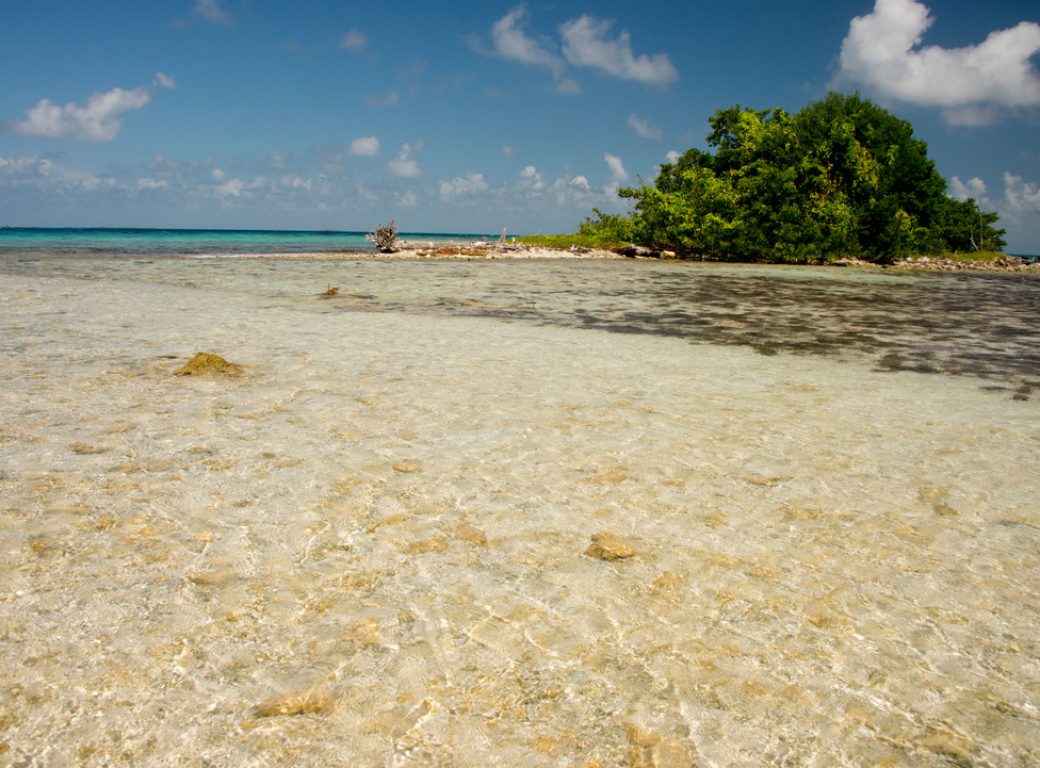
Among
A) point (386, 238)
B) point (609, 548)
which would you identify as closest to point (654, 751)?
point (609, 548)

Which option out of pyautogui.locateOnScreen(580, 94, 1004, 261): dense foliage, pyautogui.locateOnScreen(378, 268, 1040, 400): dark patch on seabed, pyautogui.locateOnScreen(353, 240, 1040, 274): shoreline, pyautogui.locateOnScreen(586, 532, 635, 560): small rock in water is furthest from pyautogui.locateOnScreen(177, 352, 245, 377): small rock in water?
pyautogui.locateOnScreen(580, 94, 1004, 261): dense foliage

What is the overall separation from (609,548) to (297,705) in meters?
1.41

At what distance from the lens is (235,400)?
4.78 metres

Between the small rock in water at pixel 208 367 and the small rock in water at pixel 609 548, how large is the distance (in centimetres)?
382

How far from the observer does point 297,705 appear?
1.87 metres

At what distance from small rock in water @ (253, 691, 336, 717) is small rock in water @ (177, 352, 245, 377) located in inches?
160

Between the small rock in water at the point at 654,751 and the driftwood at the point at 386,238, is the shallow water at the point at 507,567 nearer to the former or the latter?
the small rock in water at the point at 654,751

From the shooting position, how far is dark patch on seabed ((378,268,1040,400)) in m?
7.72

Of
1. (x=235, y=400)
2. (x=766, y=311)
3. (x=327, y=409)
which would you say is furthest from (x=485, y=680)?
(x=766, y=311)

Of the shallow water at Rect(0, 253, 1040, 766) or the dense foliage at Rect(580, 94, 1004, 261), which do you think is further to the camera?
the dense foliage at Rect(580, 94, 1004, 261)

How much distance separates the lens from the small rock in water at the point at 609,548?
9.07 ft

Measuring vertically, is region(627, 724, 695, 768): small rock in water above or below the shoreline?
below

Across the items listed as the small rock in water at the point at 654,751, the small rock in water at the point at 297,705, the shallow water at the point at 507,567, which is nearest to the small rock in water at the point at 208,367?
the shallow water at the point at 507,567

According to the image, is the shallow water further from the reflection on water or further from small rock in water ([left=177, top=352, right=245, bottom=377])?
the reflection on water
